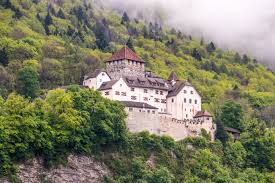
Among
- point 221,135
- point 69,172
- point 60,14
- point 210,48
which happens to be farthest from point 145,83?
point 210,48

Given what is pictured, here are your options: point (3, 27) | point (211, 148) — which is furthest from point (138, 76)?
point (3, 27)

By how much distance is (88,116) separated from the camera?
80062 millimetres

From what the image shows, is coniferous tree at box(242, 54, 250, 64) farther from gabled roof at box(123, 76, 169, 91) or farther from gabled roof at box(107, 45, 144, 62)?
gabled roof at box(123, 76, 169, 91)

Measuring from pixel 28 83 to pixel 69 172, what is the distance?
57.6ft

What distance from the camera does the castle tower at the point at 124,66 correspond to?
95.2m

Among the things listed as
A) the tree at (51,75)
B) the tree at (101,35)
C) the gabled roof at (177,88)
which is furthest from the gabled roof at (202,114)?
the tree at (101,35)

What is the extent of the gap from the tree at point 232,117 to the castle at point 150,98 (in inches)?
228

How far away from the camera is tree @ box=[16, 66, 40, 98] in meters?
91.4

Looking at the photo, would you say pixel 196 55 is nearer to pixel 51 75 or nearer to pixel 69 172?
pixel 51 75

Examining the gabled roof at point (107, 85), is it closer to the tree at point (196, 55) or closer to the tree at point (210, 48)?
the tree at point (196, 55)

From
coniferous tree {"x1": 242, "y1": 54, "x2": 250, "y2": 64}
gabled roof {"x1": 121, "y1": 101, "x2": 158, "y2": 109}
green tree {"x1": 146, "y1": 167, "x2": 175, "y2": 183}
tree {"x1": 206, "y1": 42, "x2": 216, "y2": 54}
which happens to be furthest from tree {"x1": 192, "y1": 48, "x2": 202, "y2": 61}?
green tree {"x1": 146, "y1": 167, "x2": 175, "y2": 183}

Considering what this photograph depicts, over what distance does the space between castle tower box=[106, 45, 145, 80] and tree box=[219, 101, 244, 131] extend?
11.9m

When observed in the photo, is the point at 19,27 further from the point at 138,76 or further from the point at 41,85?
the point at 138,76

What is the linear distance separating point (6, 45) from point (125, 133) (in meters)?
30.5
